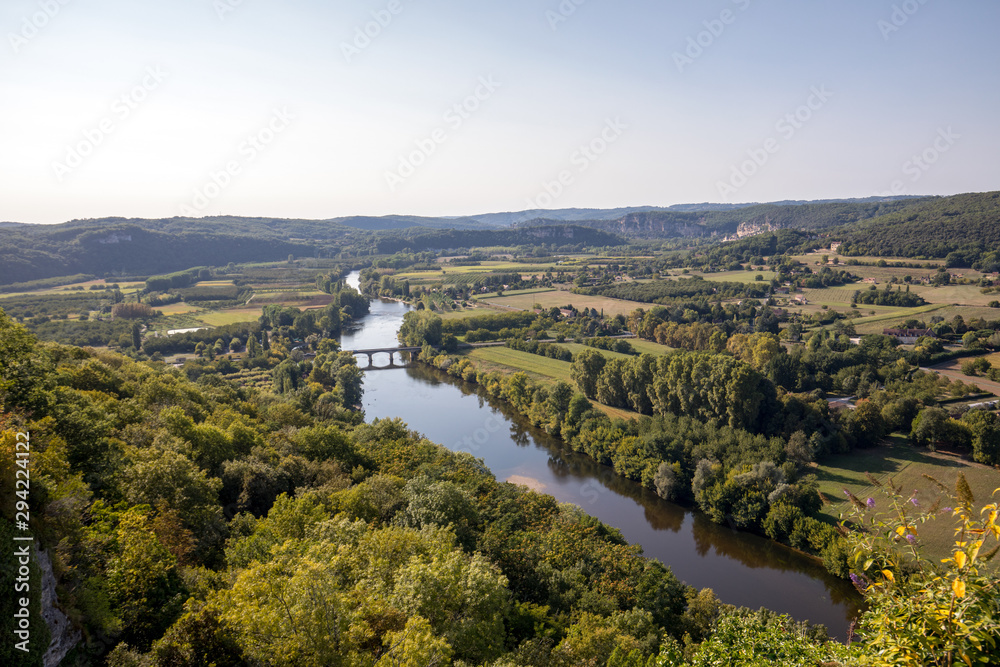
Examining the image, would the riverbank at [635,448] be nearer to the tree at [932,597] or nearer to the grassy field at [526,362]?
the grassy field at [526,362]

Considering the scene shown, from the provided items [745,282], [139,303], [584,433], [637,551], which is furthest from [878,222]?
[139,303]

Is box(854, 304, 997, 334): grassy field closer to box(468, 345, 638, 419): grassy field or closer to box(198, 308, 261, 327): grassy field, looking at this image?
box(468, 345, 638, 419): grassy field

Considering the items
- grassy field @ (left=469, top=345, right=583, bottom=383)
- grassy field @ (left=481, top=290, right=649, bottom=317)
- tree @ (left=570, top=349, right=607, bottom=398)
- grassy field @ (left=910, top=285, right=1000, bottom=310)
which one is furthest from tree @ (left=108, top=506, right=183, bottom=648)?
grassy field @ (left=910, top=285, right=1000, bottom=310)

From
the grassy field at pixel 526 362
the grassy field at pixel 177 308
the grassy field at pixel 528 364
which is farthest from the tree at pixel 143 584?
the grassy field at pixel 177 308

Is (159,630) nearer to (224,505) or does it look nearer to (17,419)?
(17,419)

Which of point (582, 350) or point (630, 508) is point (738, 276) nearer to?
point (582, 350)

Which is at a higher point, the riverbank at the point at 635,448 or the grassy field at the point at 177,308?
the grassy field at the point at 177,308
